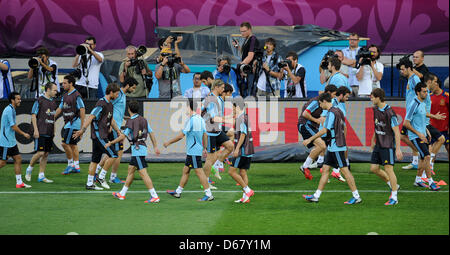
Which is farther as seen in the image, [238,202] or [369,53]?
[369,53]

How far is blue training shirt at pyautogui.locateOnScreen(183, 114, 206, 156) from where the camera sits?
36.5ft

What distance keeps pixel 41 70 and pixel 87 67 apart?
3.68ft

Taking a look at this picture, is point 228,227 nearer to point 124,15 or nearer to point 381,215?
point 381,215

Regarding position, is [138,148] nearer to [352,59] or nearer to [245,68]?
[245,68]

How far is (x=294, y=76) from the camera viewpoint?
15.5 m

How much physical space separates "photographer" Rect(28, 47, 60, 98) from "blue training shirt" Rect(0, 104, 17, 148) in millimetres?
2973

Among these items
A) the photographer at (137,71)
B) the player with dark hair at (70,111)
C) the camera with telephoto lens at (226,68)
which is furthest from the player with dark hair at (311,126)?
the player with dark hair at (70,111)

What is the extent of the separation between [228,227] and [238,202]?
1881 millimetres

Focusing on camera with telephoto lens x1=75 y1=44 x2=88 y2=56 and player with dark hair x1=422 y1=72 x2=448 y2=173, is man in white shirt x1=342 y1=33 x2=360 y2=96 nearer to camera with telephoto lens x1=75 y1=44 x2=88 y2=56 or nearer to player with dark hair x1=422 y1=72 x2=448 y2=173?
player with dark hair x1=422 y1=72 x2=448 y2=173

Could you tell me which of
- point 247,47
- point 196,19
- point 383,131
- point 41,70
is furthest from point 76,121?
point 196,19

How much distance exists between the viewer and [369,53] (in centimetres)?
1509

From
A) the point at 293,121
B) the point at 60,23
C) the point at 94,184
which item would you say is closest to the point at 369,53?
the point at 293,121

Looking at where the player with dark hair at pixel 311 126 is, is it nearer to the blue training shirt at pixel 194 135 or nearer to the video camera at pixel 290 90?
the video camera at pixel 290 90

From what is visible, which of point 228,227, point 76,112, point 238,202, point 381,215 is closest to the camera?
point 228,227
